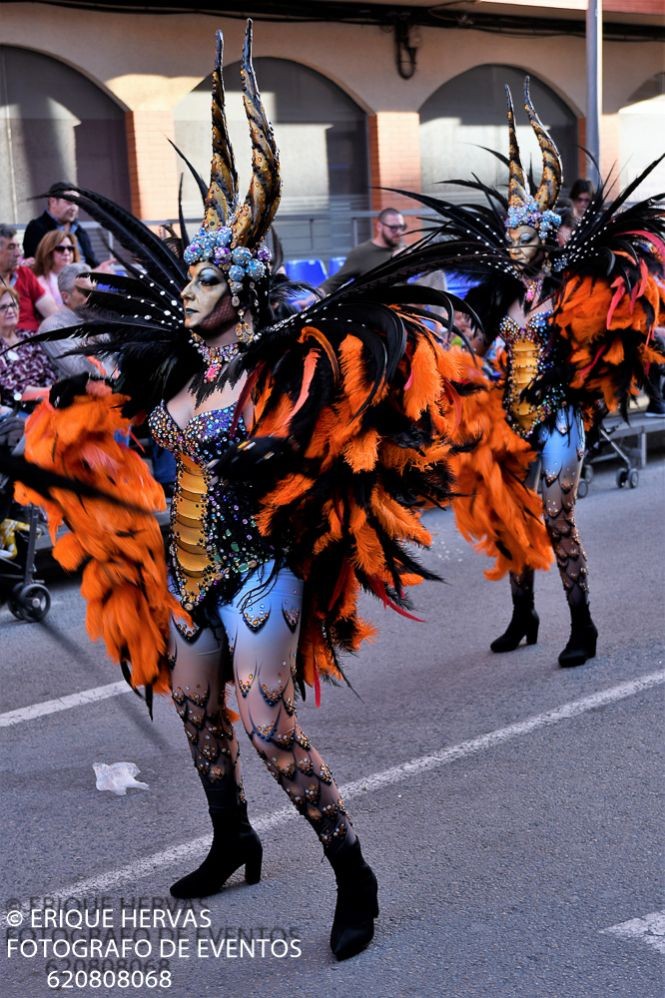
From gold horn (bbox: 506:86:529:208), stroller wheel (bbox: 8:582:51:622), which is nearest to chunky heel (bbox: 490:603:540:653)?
gold horn (bbox: 506:86:529:208)

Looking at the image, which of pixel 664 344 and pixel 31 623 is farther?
pixel 31 623

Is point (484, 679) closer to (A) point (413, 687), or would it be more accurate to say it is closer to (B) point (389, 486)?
(A) point (413, 687)

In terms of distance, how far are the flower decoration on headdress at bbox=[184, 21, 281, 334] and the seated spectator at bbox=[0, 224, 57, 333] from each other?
5052 mm

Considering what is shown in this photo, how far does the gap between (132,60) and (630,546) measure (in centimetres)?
857

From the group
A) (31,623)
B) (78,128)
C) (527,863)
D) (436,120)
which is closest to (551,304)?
(527,863)

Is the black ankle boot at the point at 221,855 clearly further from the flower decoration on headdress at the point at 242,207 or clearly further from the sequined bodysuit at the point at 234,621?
the flower decoration on headdress at the point at 242,207

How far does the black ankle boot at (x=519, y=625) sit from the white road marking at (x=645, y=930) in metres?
2.62

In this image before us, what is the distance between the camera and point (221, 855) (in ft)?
12.7

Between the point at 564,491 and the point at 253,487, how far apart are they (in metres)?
2.60

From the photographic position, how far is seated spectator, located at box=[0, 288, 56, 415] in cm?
763

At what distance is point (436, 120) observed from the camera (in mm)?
17781

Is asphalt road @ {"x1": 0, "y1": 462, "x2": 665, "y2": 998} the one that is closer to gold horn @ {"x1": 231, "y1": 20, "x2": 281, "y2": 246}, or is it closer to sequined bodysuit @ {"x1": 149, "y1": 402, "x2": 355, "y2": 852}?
sequined bodysuit @ {"x1": 149, "y1": 402, "x2": 355, "y2": 852}

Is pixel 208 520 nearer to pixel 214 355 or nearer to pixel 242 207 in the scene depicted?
pixel 214 355

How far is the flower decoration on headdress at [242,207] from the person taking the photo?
12.0 ft
